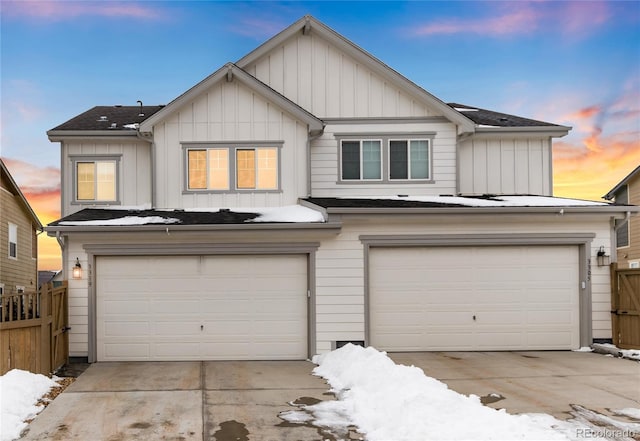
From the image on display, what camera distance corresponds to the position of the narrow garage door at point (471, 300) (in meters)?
13.8

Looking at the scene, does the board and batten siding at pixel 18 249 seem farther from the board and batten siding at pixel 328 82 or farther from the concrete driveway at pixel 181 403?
the concrete driveway at pixel 181 403

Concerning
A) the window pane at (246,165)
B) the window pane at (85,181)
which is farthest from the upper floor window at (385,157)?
the window pane at (85,181)

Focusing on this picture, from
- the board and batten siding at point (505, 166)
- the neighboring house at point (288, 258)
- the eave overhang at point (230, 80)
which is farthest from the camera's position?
the board and batten siding at point (505, 166)

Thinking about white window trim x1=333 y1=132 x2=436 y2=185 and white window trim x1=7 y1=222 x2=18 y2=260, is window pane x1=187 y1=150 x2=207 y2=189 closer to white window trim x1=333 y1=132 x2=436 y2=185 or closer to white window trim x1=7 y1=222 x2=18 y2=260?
white window trim x1=333 y1=132 x2=436 y2=185

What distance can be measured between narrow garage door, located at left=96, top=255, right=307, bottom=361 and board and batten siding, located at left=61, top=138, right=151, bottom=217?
3.36 m

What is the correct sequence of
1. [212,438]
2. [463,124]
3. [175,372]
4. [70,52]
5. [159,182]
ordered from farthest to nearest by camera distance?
[70,52] → [463,124] → [159,182] → [175,372] → [212,438]

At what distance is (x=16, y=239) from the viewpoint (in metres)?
25.1

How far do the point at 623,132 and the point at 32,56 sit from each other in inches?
880

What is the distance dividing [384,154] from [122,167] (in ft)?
23.1

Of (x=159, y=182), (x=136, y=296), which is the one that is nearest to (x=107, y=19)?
(x=159, y=182)

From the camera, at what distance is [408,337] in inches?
543

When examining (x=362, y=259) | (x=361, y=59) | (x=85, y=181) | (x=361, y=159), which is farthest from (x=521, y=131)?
(x=85, y=181)

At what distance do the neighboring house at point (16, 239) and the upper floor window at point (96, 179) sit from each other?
7327 mm

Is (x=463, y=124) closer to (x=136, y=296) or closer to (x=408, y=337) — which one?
(x=408, y=337)
